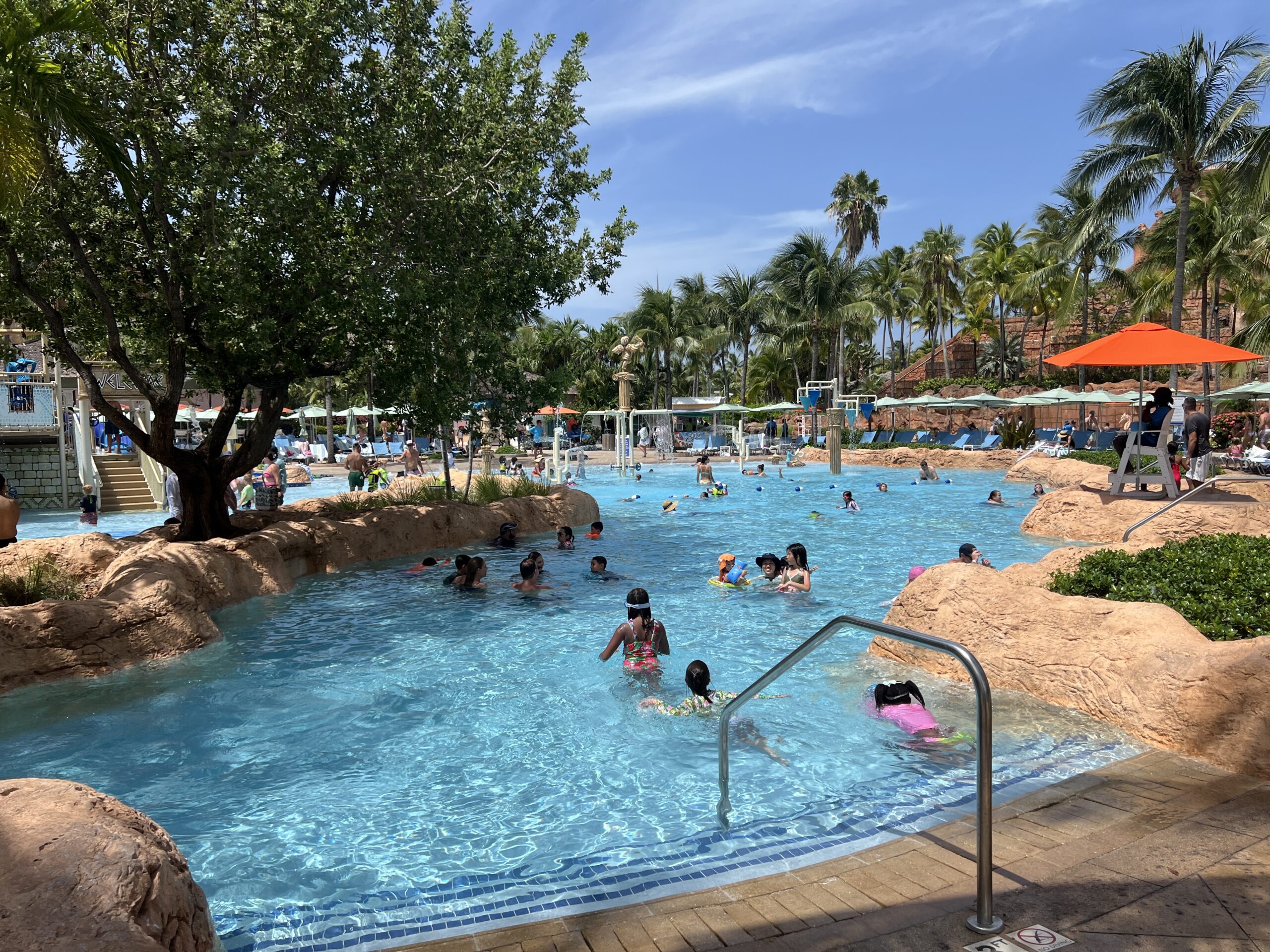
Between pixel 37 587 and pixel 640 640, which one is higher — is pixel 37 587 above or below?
above

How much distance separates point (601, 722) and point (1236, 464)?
2108cm

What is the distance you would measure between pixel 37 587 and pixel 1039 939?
941cm

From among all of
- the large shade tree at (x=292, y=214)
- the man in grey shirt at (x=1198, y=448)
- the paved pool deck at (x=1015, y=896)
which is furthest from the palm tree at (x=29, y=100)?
the man in grey shirt at (x=1198, y=448)

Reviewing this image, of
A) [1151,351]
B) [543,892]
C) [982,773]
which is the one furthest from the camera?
[1151,351]

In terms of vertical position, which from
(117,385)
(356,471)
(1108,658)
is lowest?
(1108,658)

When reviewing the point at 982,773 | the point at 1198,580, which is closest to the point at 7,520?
the point at 982,773

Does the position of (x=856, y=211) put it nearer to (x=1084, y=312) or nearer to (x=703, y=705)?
(x=1084, y=312)

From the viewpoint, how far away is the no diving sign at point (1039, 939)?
301cm

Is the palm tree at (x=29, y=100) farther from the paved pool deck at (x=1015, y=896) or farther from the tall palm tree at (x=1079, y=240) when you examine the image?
the tall palm tree at (x=1079, y=240)

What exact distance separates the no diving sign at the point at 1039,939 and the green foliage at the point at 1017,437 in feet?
105

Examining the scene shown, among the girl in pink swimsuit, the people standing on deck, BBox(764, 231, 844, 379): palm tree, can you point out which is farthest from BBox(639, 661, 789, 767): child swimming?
BBox(764, 231, 844, 379): palm tree

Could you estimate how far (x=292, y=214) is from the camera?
399 inches

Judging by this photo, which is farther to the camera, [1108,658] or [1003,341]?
[1003,341]

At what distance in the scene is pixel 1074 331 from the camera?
2045 inches
